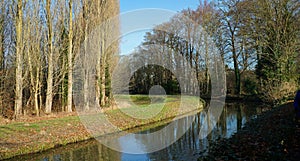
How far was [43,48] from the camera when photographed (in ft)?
50.6

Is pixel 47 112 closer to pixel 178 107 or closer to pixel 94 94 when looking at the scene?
pixel 94 94

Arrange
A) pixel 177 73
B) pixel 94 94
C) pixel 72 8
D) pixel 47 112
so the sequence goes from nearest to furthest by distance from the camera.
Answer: pixel 47 112
pixel 72 8
pixel 94 94
pixel 177 73

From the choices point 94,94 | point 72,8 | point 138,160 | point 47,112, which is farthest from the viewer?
point 94,94

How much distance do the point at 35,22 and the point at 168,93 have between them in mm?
19537

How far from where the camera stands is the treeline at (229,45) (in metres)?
19.7

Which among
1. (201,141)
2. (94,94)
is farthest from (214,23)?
(201,141)

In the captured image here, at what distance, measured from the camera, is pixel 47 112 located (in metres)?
14.3

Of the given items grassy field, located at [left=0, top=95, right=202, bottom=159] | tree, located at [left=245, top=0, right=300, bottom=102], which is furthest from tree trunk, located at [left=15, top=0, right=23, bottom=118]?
tree, located at [left=245, top=0, right=300, bottom=102]

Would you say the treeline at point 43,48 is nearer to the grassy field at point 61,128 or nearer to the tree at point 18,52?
the tree at point 18,52

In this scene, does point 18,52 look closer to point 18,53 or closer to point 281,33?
point 18,53

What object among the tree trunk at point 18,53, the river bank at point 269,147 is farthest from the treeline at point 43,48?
the river bank at point 269,147

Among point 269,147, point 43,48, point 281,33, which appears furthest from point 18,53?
point 281,33

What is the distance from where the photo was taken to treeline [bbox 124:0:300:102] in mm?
19656

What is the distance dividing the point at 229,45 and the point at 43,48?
20558 millimetres
